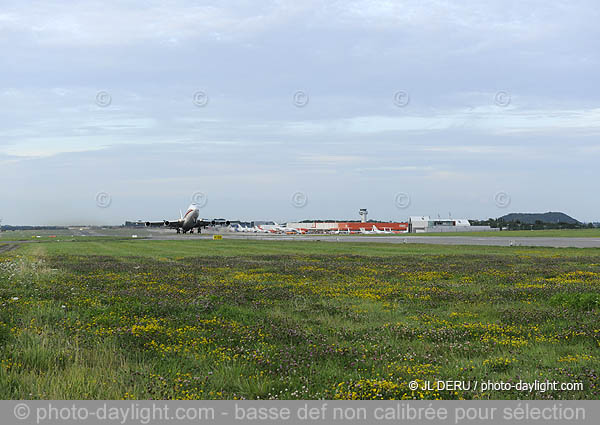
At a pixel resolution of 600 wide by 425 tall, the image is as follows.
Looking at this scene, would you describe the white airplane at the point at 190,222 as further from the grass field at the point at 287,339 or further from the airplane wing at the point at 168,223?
the grass field at the point at 287,339

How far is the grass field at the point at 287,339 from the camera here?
24.8ft

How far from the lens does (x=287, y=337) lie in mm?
10906

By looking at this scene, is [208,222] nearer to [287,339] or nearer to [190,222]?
[190,222]

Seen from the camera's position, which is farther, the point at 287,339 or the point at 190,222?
the point at 190,222

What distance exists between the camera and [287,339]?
10.8 meters

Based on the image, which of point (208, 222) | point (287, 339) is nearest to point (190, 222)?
point (208, 222)

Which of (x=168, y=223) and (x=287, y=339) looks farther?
(x=168, y=223)

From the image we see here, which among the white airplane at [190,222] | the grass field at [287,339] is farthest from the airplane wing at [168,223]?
the grass field at [287,339]

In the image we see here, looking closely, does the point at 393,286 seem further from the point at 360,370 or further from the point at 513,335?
the point at 360,370

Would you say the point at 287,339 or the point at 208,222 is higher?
the point at 208,222

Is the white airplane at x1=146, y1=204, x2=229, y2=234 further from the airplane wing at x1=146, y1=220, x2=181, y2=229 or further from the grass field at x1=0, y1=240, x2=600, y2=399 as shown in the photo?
the grass field at x1=0, y1=240, x2=600, y2=399

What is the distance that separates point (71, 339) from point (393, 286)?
44.7 ft
